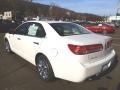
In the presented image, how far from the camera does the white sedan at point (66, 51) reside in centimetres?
411

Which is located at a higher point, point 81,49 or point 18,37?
point 18,37

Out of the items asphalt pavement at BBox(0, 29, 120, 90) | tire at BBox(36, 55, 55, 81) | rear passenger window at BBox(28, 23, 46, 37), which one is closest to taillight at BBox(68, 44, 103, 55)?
tire at BBox(36, 55, 55, 81)

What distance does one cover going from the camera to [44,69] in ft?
16.0

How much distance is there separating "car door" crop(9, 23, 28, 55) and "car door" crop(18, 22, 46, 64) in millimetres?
232

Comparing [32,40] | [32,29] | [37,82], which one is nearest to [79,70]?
[37,82]

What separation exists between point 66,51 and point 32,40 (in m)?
1.46

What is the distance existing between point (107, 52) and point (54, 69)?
54.0 inches

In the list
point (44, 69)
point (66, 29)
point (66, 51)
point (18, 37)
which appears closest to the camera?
point (66, 51)

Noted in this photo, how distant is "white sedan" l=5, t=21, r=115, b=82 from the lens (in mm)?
4109

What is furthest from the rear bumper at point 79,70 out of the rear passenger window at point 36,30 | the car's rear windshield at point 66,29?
the rear passenger window at point 36,30

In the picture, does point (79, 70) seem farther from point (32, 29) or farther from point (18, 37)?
point (18, 37)

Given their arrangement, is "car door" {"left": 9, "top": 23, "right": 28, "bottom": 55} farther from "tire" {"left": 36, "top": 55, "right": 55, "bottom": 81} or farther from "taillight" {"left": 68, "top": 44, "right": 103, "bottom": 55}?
"taillight" {"left": 68, "top": 44, "right": 103, "bottom": 55}

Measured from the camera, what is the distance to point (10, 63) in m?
6.55

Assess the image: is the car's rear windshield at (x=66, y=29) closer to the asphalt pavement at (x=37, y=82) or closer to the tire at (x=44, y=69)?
the tire at (x=44, y=69)
